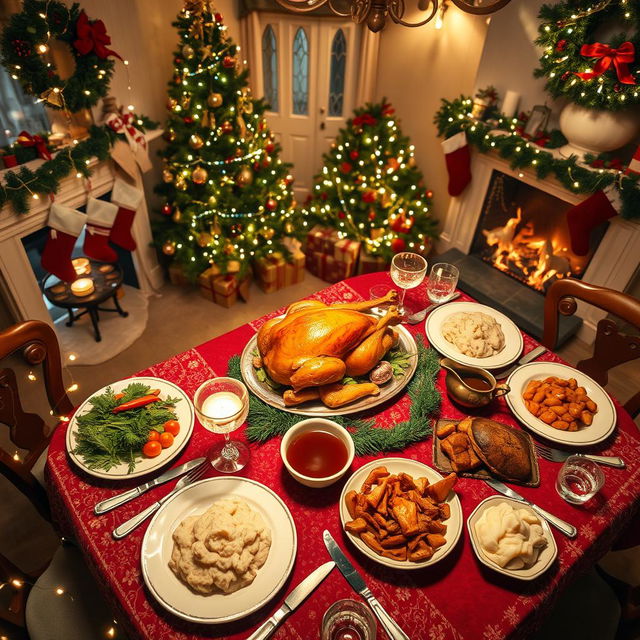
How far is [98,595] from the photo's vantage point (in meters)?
1.31

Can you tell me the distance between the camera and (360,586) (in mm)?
1052

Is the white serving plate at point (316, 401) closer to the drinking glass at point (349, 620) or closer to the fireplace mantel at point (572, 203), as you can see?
the drinking glass at point (349, 620)

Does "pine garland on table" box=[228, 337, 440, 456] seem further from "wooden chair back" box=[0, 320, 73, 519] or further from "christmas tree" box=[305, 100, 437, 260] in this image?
"christmas tree" box=[305, 100, 437, 260]

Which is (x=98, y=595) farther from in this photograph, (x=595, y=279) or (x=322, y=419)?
(x=595, y=279)

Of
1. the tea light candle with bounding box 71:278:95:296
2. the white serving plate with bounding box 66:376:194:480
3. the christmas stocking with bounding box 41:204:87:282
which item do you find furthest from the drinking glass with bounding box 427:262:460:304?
the tea light candle with bounding box 71:278:95:296

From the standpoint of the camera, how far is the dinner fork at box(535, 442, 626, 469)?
Result: 1.31 meters

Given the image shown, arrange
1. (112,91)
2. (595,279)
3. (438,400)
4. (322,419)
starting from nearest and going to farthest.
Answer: (322,419)
(438,400)
(112,91)
(595,279)

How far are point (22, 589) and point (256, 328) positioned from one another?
3.32ft

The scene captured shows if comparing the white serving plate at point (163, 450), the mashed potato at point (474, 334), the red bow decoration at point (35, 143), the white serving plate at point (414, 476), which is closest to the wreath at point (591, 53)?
the mashed potato at point (474, 334)

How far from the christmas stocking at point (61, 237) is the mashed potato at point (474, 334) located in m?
2.09

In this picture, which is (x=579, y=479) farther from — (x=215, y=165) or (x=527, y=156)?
(x=215, y=165)

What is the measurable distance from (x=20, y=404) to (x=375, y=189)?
2723mm

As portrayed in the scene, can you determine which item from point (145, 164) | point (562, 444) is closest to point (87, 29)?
point (145, 164)

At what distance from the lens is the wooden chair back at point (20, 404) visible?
53.6 inches
